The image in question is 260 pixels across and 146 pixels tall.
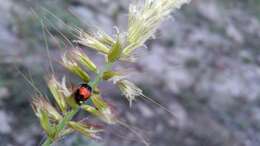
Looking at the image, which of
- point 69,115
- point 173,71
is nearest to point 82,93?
point 69,115

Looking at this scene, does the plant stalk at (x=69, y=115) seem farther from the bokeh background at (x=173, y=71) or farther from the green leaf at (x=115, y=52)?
the bokeh background at (x=173, y=71)

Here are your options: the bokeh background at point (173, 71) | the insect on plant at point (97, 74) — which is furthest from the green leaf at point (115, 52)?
the bokeh background at point (173, 71)

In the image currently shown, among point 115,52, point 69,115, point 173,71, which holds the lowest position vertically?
point 69,115

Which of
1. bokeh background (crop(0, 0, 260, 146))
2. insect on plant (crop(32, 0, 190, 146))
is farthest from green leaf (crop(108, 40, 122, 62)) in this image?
bokeh background (crop(0, 0, 260, 146))

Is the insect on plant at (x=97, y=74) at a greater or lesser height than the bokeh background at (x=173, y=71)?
lesser

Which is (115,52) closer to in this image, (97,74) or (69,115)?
(97,74)

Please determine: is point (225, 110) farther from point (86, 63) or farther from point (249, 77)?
point (86, 63)
